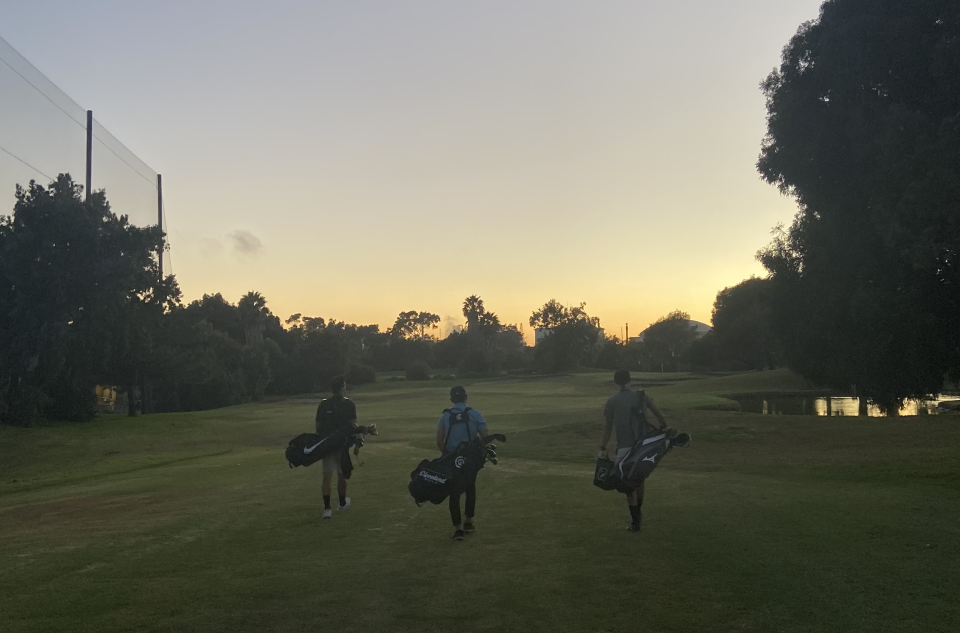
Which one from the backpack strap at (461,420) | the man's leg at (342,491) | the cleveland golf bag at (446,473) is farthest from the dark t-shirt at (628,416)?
the man's leg at (342,491)

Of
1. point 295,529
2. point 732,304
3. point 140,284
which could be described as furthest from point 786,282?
point 732,304

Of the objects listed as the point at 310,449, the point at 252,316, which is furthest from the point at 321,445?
the point at 252,316

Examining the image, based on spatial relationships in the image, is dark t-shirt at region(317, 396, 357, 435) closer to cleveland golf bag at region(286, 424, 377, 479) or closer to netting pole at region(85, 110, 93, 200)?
cleveland golf bag at region(286, 424, 377, 479)

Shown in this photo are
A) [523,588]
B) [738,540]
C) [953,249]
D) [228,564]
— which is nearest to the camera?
[523,588]

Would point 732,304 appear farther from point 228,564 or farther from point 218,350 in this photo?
point 228,564

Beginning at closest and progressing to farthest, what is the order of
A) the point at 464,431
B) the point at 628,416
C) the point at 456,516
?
the point at 456,516 → the point at 464,431 → the point at 628,416

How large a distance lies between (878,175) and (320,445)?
11.5 m

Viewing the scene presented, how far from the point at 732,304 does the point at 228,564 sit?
96085mm

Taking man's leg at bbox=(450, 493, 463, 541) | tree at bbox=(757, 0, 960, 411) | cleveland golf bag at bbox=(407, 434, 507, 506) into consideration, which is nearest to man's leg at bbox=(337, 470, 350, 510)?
cleveland golf bag at bbox=(407, 434, 507, 506)

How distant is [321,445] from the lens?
11859 mm

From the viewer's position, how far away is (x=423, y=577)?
8102mm

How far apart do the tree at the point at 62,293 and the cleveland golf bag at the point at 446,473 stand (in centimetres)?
3771

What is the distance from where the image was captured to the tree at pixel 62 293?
40.7 meters

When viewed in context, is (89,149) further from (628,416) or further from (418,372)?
(418,372)
